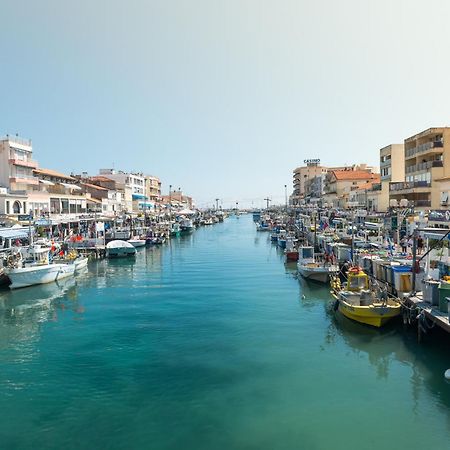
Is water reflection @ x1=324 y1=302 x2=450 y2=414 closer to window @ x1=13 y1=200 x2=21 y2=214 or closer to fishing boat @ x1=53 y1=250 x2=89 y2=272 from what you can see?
fishing boat @ x1=53 y1=250 x2=89 y2=272

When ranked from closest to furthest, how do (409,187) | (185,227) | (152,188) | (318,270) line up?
(318,270), (409,187), (185,227), (152,188)

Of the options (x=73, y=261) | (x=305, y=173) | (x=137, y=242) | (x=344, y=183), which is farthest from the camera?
(x=305, y=173)

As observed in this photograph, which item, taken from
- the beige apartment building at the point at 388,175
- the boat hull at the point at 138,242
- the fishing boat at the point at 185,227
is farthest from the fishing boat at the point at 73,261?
the fishing boat at the point at 185,227

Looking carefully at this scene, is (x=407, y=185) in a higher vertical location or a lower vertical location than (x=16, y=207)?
higher

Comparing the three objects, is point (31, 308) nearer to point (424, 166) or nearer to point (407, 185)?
point (424, 166)

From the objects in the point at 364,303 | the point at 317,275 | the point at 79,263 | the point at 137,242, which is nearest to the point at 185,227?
the point at 137,242

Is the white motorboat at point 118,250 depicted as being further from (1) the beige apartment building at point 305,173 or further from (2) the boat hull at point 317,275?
(1) the beige apartment building at point 305,173

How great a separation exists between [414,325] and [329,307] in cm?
801

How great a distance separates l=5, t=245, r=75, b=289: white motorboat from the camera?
38.2 m

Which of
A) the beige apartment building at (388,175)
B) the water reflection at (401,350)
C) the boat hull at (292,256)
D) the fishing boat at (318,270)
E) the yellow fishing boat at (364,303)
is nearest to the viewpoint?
the water reflection at (401,350)

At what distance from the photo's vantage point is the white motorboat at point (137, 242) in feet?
243

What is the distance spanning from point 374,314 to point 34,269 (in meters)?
28.7

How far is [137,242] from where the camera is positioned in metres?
74.9

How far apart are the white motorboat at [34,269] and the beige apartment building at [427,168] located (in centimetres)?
3931
